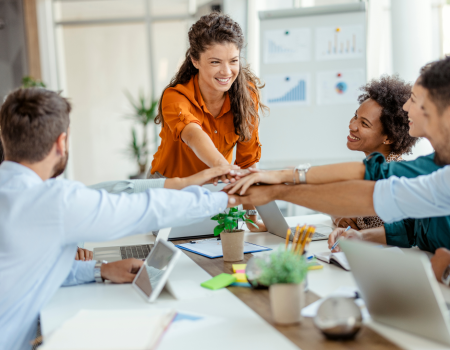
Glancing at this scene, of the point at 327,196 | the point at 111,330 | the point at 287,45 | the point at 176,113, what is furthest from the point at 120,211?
the point at 287,45

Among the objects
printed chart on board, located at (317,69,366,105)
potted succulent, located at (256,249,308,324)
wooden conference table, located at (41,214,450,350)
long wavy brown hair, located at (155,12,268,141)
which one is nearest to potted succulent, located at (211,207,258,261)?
wooden conference table, located at (41,214,450,350)

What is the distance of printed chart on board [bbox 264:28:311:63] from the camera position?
3.97 metres

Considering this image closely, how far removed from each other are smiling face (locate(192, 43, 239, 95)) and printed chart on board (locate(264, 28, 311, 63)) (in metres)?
1.88

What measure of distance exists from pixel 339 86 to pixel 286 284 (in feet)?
10.6

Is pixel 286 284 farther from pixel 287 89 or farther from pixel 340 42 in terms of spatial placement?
pixel 340 42

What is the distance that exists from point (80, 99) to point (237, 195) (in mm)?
5963

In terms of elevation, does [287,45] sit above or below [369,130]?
above

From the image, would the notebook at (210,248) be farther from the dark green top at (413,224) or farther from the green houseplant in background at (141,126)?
the green houseplant in background at (141,126)

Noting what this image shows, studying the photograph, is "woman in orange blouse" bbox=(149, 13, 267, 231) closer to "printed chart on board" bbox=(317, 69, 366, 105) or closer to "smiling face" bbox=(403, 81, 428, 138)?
"smiling face" bbox=(403, 81, 428, 138)

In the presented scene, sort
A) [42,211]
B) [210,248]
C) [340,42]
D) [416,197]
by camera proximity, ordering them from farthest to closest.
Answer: [340,42]
[210,248]
[416,197]
[42,211]

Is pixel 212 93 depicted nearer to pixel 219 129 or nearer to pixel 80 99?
pixel 219 129

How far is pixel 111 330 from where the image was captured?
0.98 metres

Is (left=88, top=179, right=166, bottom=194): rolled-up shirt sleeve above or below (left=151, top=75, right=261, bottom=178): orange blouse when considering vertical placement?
below

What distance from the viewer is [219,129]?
243 centimetres
